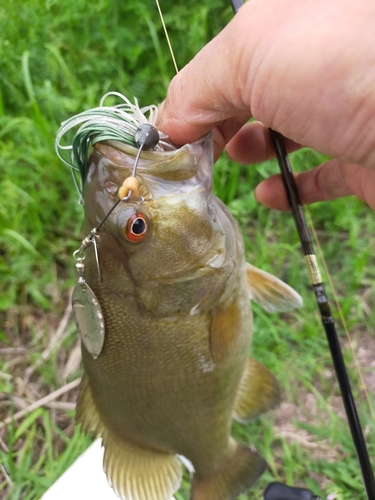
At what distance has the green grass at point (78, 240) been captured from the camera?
2303 mm

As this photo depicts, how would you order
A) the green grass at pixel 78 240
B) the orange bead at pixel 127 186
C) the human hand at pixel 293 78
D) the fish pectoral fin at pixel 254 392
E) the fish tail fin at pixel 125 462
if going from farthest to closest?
the green grass at pixel 78 240 → the fish pectoral fin at pixel 254 392 → the fish tail fin at pixel 125 462 → the orange bead at pixel 127 186 → the human hand at pixel 293 78

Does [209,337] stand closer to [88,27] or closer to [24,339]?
[24,339]

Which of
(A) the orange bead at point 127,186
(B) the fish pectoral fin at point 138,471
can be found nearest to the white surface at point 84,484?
(B) the fish pectoral fin at point 138,471

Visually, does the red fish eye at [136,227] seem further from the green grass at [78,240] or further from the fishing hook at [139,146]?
the green grass at [78,240]

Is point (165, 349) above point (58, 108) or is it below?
below

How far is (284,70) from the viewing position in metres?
1.10

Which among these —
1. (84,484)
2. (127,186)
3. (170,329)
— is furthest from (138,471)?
(127,186)

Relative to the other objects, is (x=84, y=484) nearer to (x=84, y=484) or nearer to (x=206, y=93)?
(x=84, y=484)

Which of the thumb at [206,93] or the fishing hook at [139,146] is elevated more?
the thumb at [206,93]

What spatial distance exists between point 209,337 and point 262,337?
39.9 inches

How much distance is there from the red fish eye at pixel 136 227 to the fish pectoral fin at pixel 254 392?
3.20ft

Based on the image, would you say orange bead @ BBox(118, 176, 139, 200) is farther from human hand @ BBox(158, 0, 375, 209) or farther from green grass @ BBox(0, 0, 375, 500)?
green grass @ BBox(0, 0, 375, 500)

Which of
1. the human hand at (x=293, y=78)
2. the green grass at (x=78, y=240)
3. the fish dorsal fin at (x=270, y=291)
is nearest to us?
the human hand at (x=293, y=78)

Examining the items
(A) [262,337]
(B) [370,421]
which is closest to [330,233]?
(A) [262,337]
